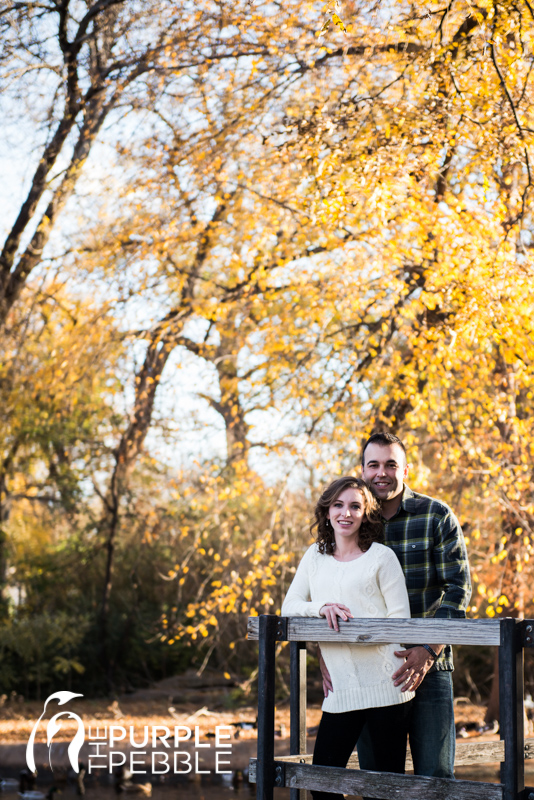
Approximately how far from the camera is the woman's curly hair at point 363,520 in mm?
2838

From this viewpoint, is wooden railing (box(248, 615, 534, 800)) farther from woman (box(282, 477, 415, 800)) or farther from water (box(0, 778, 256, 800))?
water (box(0, 778, 256, 800))

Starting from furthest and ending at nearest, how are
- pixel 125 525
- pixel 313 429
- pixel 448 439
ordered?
pixel 125 525 < pixel 313 429 < pixel 448 439

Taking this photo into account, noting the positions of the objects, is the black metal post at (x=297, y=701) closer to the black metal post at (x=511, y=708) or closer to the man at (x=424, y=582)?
the man at (x=424, y=582)

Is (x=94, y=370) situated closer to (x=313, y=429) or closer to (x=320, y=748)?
(x=313, y=429)

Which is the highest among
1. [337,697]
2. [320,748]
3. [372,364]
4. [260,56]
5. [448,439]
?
[260,56]

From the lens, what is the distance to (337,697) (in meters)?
2.68

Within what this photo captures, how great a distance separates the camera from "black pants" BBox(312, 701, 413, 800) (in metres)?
2.67

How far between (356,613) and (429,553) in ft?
1.23

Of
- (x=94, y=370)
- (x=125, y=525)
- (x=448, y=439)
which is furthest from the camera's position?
(x=125, y=525)

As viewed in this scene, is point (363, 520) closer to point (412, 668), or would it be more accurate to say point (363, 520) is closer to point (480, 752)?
point (412, 668)

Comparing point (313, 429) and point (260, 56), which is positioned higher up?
point (260, 56)

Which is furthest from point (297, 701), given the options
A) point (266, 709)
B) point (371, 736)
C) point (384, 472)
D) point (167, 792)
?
point (167, 792)

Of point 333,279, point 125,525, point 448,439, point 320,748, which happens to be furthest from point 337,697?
point 125,525

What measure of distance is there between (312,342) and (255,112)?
1.88 m
